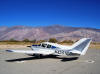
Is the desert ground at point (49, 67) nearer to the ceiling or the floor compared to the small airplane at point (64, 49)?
nearer to the floor

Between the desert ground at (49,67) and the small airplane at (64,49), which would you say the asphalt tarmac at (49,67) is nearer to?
the desert ground at (49,67)

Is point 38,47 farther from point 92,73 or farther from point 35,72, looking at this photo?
point 92,73

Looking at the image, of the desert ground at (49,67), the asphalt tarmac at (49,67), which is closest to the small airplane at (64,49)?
the desert ground at (49,67)

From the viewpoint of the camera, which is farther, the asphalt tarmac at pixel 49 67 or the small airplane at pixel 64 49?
the small airplane at pixel 64 49

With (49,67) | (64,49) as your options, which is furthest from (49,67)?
(64,49)

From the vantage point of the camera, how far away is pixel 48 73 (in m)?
9.23

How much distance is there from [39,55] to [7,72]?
24.3 feet

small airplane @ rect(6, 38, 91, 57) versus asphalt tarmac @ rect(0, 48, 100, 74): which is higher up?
small airplane @ rect(6, 38, 91, 57)

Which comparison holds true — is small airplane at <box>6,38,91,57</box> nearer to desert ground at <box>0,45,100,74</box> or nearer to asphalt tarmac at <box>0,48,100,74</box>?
desert ground at <box>0,45,100,74</box>

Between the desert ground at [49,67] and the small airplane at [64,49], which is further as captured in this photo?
the small airplane at [64,49]

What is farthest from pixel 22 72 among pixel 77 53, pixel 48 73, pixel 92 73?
pixel 77 53

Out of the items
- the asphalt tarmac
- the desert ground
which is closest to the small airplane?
the desert ground

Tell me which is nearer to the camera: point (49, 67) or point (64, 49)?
point (49, 67)

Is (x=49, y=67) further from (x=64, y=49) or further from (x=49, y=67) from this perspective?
(x=64, y=49)
